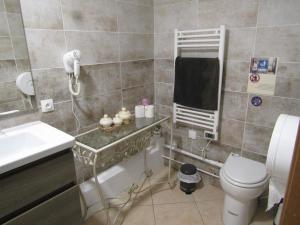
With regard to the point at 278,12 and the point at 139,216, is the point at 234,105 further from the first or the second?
the point at 139,216

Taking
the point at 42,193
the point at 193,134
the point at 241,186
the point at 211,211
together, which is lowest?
the point at 211,211

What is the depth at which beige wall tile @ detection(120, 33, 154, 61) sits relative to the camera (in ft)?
6.18

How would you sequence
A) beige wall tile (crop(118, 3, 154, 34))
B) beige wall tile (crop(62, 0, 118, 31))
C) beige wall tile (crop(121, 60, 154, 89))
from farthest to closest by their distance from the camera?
beige wall tile (crop(121, 60, 154, 89)), beige wall tile (crop(118, 3, 154, 34)), beige wall tile (crop(62, 0, 118, 31))

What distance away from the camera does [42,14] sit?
1318mm

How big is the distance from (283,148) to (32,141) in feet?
4.76

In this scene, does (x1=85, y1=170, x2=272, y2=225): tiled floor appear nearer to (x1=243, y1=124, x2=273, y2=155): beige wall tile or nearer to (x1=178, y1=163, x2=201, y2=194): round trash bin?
(x1=178, y1=163, x2=201, y2=194): round trash bin

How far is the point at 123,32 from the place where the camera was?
1854mm

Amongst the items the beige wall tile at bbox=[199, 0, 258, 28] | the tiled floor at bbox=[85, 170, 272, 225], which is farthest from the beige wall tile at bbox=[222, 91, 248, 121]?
the tiled floor at bbox=[85, 170, 272, 225]

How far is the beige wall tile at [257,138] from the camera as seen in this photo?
1.73 meters

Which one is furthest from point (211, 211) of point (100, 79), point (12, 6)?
point (12, 6)

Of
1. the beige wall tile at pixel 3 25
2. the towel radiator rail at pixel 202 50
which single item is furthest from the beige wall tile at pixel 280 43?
the beige wall tile at pixel 3 25

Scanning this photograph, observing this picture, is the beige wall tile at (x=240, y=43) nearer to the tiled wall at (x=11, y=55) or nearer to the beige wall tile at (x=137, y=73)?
the beige wall tile at (x=137, y=73)

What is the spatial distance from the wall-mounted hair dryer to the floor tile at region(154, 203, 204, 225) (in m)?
1.24

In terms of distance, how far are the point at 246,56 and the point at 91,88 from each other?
4.19ft
